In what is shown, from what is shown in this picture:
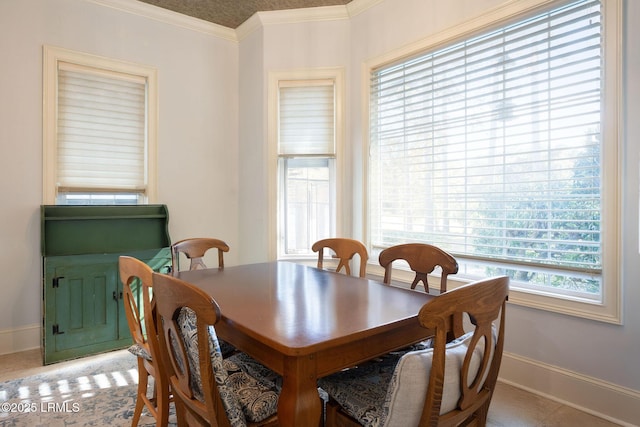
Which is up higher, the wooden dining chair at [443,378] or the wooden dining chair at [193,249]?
the wooden dining chair at [193,249]

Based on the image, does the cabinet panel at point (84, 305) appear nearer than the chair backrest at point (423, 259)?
No

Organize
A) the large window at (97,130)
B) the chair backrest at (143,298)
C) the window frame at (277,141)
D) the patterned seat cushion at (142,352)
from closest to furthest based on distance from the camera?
the chair backrest at (143,298)
the patterned seat cushion at (142,352)
the large window at (97,130)
the window frame at (277,141)

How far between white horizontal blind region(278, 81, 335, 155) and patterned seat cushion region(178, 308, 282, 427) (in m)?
2.53

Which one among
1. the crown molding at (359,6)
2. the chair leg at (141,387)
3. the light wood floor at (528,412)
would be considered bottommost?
the light wood floor at (528,412)

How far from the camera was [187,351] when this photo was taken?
1.27m

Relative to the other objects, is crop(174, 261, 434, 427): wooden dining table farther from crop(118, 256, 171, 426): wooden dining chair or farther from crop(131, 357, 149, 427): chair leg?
crop(131, 357, 149, 427): chair leg

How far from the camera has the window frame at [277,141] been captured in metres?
3.60

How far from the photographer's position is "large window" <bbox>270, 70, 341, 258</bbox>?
366cm

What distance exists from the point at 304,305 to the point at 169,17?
11.2 feet

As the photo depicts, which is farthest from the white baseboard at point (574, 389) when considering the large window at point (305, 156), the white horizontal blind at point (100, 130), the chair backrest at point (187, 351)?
the white horizontal blind at point (100, 130)

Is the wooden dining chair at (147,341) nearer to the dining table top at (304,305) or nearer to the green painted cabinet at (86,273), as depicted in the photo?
the dining table top at (304,305)

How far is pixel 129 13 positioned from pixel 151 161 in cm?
137

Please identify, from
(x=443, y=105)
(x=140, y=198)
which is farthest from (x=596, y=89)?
(x=140, y=198)

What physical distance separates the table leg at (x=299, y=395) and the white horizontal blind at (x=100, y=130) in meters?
2.99
